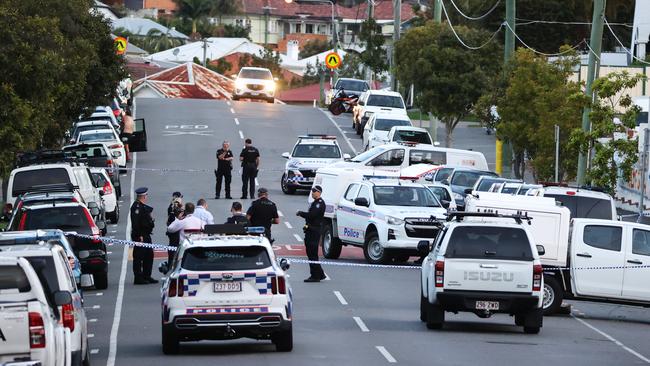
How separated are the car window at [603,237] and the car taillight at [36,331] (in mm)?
13134

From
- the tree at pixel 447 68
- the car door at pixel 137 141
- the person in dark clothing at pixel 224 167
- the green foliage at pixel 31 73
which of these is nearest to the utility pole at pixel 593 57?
the person in dark clothing at pixel 224 167

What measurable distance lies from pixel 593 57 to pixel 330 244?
9217mm

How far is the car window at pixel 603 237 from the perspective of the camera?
2658cm

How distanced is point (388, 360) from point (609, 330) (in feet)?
21.4

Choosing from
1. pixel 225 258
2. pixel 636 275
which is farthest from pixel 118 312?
pixel 636 275

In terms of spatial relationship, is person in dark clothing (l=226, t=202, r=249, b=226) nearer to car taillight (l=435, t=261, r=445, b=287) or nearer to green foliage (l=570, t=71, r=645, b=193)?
car taillight (l=435, t=261, r=445, b=287)

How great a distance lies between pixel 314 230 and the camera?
1193 inches

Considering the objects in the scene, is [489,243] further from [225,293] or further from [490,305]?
[225,293]

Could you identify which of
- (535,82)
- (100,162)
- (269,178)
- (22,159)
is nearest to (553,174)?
(535,82)

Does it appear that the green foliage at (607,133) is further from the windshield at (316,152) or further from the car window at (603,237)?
the windshield at (316,152)

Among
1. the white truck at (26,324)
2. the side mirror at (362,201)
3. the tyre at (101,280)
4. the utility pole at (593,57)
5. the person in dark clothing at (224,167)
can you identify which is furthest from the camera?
the person in dark clothing at (224,167)

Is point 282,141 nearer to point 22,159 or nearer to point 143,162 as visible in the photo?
point 143,162

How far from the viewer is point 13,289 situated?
16.2 metres

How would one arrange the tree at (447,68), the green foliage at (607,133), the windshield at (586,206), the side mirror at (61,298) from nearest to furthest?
the side mirror at (61,298), the windshield at (586,206), the green foliage at (607,133), the tree at (447,68)
